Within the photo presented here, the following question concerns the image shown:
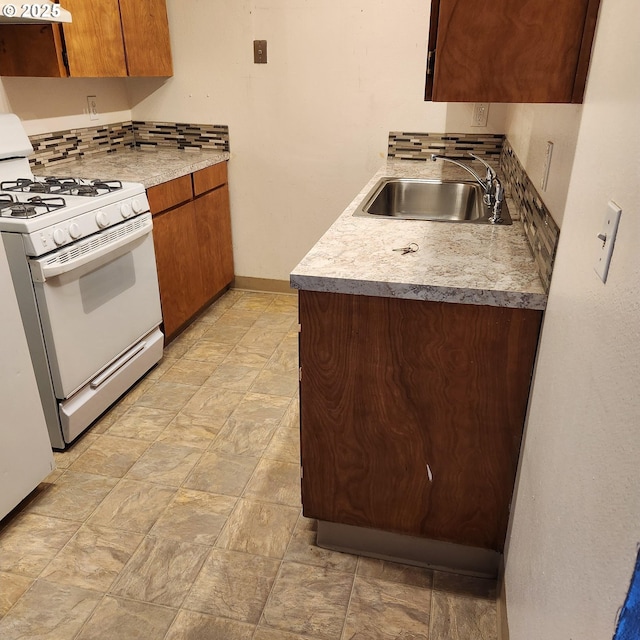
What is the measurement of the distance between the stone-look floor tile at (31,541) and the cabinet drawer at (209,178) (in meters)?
1.86

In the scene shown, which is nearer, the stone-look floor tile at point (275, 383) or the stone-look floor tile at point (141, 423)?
the stone-look floor tile at point (141, 423)

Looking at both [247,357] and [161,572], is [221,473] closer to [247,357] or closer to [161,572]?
[161,572]

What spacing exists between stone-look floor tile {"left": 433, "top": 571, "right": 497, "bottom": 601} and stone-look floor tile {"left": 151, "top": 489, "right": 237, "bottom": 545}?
70cm

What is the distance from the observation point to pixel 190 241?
3.10 meters

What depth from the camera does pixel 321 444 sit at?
1.59 m

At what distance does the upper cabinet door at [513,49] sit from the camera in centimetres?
116

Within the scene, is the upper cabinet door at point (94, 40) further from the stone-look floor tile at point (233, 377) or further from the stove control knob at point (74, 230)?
the stone-look floor tile at point (233, 377)

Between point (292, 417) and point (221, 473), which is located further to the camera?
point (292, 417)

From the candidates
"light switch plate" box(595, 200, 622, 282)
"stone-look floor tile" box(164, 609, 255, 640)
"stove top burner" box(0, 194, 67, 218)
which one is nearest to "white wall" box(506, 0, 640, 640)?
"light switch plate" box(595, 200, 622, 282)

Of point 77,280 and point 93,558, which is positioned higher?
point 77,280

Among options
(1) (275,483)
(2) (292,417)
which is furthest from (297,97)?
(1) (275,483)

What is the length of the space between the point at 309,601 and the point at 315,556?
0.16 meters

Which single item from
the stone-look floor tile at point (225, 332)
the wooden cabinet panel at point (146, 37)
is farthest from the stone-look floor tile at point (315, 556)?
the wooden cabinet panel at point (146, 37)

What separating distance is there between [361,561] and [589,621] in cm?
107
